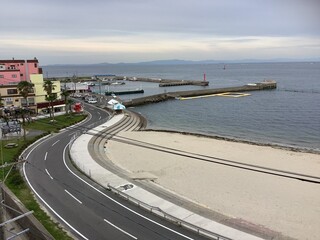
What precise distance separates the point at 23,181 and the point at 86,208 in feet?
30.3

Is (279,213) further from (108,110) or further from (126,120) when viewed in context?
(108,110)

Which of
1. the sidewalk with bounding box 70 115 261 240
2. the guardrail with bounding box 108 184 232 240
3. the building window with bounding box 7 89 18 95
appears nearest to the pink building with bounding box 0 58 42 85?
the building window with bounding box 7 89 18 95

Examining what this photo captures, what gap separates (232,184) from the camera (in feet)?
105

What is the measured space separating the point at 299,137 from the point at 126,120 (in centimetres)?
3495

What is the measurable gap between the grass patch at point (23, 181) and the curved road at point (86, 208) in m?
0.73

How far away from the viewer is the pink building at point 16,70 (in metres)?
70.7

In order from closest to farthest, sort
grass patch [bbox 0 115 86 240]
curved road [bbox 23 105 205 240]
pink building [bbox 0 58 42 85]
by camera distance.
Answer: curved road [bbox 23 105 205 240]
grass patch [bbox 0 115 86 240]
pink building [bbox 0 58 42 85]

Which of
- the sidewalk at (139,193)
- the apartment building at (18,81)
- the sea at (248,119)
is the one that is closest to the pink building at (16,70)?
the apartment building at (18,81)

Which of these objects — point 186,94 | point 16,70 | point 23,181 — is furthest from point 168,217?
point 186,94

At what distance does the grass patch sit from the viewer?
21789mm

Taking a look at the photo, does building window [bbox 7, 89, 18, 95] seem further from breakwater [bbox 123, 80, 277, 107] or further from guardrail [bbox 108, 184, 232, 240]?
guardrail [bbox 108, 184, 232, 240]

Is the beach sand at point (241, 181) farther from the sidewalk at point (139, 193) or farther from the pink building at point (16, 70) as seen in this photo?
the pink building at point (16, 70)

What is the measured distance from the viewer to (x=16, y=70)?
72.5 meters

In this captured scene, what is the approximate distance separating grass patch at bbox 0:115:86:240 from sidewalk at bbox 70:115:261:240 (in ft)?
21.3
